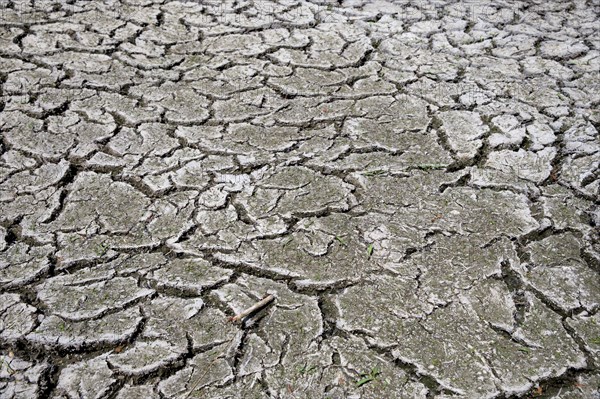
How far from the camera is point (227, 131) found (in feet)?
8.21

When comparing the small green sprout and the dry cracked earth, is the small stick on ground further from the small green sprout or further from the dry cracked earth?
the small green sprout

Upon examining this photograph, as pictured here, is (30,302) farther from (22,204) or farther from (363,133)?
(363,133)

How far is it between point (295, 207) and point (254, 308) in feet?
1.67

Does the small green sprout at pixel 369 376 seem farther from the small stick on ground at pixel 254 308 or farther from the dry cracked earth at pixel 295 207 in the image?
the small stick on ground at pixel 254 308

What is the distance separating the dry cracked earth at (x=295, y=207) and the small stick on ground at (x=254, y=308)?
2 centimetres

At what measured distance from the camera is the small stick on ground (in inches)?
66.3

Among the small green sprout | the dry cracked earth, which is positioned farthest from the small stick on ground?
the small green sprout

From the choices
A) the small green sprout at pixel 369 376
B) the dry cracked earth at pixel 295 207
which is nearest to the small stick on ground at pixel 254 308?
the dry cracked earth at pixel 295 207

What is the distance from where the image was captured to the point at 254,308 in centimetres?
171

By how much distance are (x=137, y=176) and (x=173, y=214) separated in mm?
277

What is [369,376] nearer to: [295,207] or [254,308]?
[254,308]

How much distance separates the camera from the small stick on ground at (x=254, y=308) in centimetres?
168

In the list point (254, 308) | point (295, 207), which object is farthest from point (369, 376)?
point (295, 207)

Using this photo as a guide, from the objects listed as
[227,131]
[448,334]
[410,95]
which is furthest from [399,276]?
[410,95]
